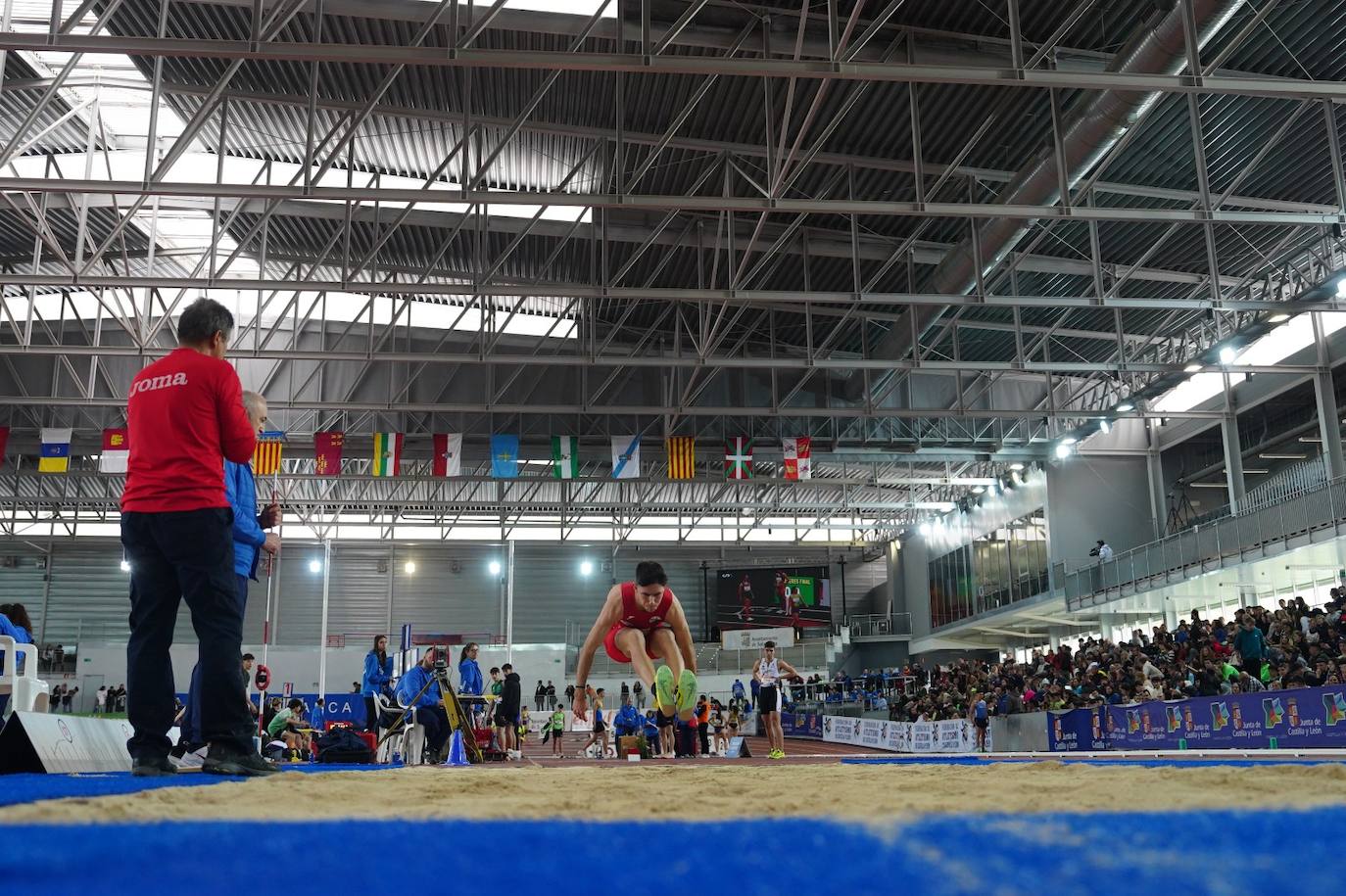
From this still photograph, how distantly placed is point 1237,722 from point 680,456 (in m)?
17.1

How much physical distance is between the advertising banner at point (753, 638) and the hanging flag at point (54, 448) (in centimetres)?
2799

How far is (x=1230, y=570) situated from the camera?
2906cm

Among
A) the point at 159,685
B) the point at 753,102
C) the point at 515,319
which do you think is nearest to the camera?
the point at 159,685

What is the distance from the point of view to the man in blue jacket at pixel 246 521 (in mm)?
5742

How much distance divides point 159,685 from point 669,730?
16708 mm

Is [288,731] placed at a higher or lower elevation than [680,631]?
lower

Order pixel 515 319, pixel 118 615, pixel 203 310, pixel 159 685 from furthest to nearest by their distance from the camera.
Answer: pixel 118 615 → pixel 515 319 → pixel 203 310 → pixel 159 685

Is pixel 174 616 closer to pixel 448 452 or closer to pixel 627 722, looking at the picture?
pixel 627 722

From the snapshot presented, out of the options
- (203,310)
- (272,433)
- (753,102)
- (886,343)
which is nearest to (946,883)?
(203,310)

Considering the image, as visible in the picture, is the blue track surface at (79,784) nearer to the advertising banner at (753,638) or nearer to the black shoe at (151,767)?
the black shoe at (151,767)

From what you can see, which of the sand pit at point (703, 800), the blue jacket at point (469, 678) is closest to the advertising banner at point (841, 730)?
the blue jacket at point (469, 678)

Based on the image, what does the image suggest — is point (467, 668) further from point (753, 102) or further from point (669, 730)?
point (753, 102)

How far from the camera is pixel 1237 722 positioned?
15516mm

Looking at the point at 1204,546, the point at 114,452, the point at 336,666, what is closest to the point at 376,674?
the point at 114,452
